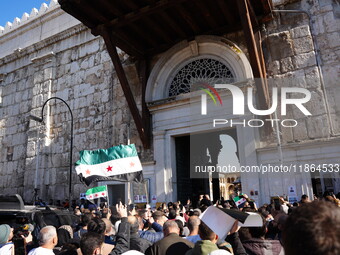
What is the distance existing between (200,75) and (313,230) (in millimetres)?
9156

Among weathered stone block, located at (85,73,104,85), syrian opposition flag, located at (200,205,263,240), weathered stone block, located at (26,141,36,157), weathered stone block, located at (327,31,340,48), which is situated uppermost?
weathered stone block, located at (85,73,104,85)

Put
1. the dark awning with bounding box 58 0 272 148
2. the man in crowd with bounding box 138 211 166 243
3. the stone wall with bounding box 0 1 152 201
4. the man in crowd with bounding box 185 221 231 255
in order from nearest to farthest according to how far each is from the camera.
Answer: the man in crowd with bounding box 185 221 231 255 < the man in crowd with bounding box 138 211 166 243 < the dark awning with bounding box 58 0 272 148 < the stone wall with bounding box 0 1 152 201

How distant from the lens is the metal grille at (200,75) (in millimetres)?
9438

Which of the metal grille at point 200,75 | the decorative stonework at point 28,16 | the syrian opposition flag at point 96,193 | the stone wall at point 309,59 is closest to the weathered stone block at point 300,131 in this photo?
the stone wall at point 309,59

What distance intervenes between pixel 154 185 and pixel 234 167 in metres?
2.69

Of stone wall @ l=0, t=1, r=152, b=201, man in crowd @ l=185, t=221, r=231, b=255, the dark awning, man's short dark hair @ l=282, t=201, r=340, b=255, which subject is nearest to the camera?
man's short dark hair @ l=282, t=201, r=340, b=255

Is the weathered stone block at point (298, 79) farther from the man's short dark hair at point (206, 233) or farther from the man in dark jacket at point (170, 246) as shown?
the man's short dark hair at point (206, 233)

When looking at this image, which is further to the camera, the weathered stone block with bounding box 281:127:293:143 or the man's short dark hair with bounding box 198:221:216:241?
the weathered stone block with bounding box 281:127:293:143

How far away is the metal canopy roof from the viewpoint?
792 cm

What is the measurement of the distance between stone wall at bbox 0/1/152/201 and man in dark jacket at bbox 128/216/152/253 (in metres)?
6.64

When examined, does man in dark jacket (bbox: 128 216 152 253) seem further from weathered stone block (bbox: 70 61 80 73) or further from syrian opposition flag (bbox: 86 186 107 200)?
weathered stone block (bbox: 70 61 80 73)

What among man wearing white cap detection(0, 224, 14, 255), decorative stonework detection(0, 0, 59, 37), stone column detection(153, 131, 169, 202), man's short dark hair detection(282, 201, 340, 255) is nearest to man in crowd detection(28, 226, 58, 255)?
man wearing white cap detection(0, 224, 14, 255)

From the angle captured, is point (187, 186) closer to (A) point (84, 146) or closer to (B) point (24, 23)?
(A) point (84, 146)

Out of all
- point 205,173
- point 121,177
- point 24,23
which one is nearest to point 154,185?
point 121,177
